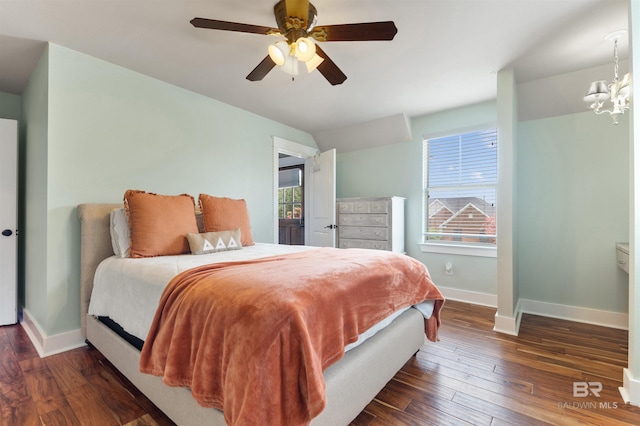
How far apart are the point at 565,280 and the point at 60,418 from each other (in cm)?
414

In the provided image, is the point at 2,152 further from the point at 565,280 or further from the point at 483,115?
the point at 565,280

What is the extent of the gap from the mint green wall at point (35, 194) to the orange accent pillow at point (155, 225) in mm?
683

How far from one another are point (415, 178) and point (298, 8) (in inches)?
110

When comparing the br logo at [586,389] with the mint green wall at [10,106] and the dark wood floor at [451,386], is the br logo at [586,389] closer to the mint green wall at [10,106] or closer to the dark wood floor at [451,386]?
the dark wood floor at [451,386]

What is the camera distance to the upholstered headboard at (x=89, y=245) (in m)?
2.18

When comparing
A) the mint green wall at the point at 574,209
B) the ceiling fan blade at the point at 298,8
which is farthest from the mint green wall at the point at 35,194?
the mint green wall at the point at 574,209

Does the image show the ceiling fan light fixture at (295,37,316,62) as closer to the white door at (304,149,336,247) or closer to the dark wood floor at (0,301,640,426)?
the dark wood floor at (0,301,640,426)

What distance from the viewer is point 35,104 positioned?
2.43 meters

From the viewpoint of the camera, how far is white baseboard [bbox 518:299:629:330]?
2.63 m

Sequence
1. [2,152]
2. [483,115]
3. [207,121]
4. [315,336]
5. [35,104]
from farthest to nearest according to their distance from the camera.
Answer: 1. [483,115]
2. [207,121]
3. [2,152]
4. [35,104]
5. [315,336]

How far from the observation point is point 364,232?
382cm

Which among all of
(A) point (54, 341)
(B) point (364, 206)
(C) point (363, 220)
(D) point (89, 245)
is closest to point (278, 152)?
(B) point (364, 206)

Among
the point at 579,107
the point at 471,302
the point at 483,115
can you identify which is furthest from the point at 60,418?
the point at 579,107

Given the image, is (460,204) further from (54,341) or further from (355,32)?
(54,341)
